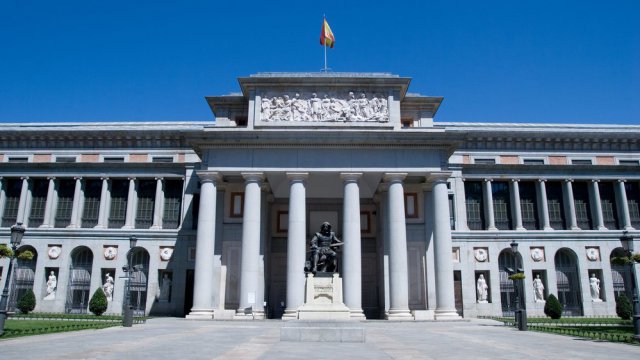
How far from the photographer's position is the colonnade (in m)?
37.1

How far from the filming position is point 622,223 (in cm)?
5244

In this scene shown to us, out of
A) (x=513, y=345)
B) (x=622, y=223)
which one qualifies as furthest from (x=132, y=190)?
(x=622, y=223)

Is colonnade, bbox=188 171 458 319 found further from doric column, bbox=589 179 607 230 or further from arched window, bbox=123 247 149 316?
doric column, bbox=589 179 607 230

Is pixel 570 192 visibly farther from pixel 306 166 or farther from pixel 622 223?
pixel 306 166

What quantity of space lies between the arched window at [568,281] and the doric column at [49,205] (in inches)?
2098

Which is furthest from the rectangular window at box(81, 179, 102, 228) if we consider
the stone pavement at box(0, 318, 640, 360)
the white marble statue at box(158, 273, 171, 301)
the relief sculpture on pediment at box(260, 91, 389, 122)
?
the stone pavement at box(0, 318, 640, 360)

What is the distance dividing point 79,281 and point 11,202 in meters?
11.9

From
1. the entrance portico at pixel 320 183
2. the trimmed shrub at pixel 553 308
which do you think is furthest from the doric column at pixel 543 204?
the entrance portico at pixel 320 183

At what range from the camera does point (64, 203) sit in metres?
52.3

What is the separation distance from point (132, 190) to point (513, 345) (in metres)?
42.3

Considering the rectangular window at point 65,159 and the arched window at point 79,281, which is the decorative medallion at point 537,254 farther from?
the rectangular window at point 65,159

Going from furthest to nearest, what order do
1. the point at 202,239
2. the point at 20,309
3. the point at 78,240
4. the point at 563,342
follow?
1. the point at 78,240
2. the point at 20,309
3. the point at 202,239
4. the point at 563,342

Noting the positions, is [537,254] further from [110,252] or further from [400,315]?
[110,252]

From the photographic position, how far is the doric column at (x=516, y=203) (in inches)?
2029
